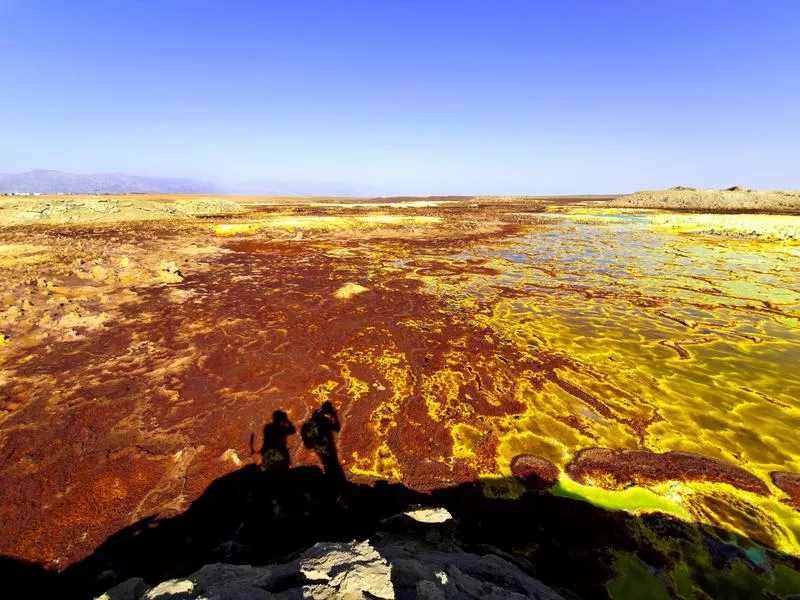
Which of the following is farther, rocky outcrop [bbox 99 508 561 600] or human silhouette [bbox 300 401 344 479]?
human silhouette [bbox 300 401 344 479]

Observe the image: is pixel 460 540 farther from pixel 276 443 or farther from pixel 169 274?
pixel 169 274

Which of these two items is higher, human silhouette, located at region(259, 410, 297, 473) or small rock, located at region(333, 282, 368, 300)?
small rock, located at region(333, 282, 368, 300)

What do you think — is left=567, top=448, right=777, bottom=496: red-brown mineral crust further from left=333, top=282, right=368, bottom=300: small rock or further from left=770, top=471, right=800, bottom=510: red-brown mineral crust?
left=333, top=282, right=368, bottom=300: small rock

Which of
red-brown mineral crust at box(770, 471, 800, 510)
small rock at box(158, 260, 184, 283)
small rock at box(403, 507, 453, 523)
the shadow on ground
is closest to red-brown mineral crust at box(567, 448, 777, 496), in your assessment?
red-brown mineral crust at box(770, 471, 800, 510)

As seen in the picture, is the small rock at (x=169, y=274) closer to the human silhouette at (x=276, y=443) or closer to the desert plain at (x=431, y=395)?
the desert plain at (x=431, y=395)

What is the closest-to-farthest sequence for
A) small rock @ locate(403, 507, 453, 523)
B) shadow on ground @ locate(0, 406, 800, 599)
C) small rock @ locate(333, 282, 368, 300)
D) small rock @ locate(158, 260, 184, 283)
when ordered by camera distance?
shadow on ground @ locate(0, 406, 800, 599) → small rock @ locate(403, 507, 453, 523) → small rock @ locate(333, 282, 368, 300) → small rock @ locate(158, 260, 184, 283)

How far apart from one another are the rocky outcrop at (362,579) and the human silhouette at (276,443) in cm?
194

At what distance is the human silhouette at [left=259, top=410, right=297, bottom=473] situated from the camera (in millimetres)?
4941

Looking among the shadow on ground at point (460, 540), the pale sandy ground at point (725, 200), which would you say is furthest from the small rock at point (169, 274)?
the pale sandy ground at point (725, 200)

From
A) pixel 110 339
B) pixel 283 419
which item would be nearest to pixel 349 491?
pixel 283 419

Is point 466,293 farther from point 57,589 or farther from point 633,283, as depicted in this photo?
point 57,589

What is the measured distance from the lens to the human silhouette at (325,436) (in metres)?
4.97

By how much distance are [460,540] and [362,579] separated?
161 centimetres

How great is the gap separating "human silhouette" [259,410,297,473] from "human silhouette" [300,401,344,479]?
27 centimetres
